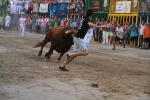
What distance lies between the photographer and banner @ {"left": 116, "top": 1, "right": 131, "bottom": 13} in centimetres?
2595

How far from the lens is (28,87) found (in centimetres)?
770

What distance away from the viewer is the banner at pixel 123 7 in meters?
26.0

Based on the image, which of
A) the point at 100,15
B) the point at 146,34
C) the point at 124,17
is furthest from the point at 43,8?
the point at 146,34

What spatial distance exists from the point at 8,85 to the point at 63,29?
4.77 meters

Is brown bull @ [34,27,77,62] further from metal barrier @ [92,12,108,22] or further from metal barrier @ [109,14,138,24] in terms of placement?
metal barrier @ [92,12,108,22]

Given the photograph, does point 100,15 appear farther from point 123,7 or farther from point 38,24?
point 38,24

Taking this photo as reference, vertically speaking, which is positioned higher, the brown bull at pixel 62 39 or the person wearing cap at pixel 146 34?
the brown bull at pixel 62 39

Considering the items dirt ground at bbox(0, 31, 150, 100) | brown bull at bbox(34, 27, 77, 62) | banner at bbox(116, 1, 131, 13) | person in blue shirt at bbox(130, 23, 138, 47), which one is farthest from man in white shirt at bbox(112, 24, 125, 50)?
dirt ground at bbox(0, 31, 150, 100)

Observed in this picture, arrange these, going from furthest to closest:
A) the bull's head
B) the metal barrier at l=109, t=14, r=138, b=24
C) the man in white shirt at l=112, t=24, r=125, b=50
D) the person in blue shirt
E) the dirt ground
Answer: the metal barrier at l=109, t=14, r=138, b=24 → the person in blue shirt → the man in white shirt at l=112, t=24, r=125, b=50 → the bull's head → the dirt ground

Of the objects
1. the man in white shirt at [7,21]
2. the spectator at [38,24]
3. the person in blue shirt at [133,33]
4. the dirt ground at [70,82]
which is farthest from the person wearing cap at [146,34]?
the man in white shirt at [7,21]

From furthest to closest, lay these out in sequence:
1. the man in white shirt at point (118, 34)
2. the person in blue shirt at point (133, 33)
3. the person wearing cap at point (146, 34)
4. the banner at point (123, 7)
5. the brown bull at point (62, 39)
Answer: the banner at point (123, 7) → the person in blue shirt at point (133, 33) → the person wearing cap at point (146, 34) → the man in white shirt at point (118, 34) → the brown bull at point (62, 39)

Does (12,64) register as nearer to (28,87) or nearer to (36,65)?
(36,65)

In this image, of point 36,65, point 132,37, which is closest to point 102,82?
point 36,65

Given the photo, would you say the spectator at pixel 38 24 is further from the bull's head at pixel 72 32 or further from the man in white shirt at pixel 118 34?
the bull's head at pixel 72 32
